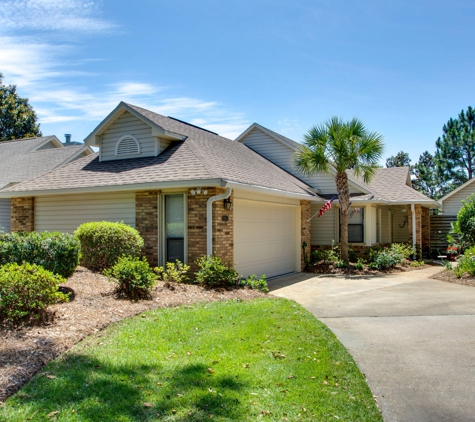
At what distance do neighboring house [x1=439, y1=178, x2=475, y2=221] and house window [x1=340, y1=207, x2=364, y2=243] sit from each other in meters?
10.5

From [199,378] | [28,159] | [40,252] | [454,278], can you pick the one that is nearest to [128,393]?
[199,378]

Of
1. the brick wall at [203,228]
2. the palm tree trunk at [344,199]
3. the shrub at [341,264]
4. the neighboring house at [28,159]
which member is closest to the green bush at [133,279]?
→ the brick wall at [203,228]

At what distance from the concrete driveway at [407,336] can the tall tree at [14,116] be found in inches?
1407

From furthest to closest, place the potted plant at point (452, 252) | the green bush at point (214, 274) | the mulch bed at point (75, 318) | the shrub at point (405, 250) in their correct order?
the potted plant at point (452, 252) < the shrub at point (405, 250) < the green bush at point (214, 274) < the mulch bed at point (75, 318)

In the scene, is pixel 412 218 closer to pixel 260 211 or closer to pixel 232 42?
pixel 260 211

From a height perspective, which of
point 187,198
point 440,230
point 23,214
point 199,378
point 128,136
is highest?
point 128,136

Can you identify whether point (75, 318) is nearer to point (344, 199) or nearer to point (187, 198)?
Answer: point (187, 198)

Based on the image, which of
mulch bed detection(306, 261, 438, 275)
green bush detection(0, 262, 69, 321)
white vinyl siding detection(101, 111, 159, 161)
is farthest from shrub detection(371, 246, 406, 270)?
green bush detection(0, 262, 69, 321)

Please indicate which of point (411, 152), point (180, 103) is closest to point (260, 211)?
point (180, 103)

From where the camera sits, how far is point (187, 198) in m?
11.1

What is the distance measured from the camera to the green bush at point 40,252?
7871 mm

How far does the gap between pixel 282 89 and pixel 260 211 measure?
460 centimetres

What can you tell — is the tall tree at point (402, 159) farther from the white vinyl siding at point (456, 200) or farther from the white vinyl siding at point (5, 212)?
the white vinyl siding at point (5, 212)

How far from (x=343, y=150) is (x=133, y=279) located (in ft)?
31.3
